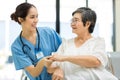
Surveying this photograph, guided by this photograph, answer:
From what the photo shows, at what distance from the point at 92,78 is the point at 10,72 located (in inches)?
113

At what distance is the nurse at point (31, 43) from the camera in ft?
5.90

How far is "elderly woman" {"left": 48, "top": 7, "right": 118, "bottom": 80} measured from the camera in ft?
4.94

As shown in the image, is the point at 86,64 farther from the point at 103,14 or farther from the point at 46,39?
the point at 103,14

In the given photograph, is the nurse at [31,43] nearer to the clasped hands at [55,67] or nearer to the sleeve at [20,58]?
the sleeve at [20,58]

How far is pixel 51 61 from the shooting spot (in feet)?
5.15

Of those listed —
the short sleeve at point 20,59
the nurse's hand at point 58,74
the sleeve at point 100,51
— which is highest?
the sleeve at point 100,51

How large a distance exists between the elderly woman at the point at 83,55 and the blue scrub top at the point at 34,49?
Answer: 220 millimetres

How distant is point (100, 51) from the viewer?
1546 mm

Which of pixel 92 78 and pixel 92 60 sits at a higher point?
pixel 92 60

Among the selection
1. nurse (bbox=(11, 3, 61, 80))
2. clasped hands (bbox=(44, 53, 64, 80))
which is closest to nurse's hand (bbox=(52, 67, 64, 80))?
clasped hands (bbox=(44, 53, 64, 80))

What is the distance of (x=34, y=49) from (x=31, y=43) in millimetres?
55

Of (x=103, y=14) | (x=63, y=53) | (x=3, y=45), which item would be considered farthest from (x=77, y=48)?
(x=103, y=14)

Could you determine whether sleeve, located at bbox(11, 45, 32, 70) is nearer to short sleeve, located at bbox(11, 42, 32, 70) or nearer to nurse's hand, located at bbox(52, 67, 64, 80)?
short sleeve, located at bbox(11, 42, 32, 70)

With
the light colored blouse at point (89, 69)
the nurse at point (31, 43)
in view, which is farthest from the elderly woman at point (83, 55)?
the nurse at point (31, 43)
